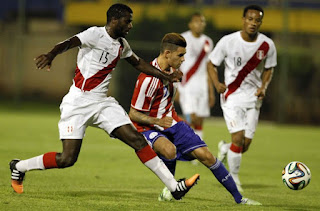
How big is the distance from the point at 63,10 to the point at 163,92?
2217cm

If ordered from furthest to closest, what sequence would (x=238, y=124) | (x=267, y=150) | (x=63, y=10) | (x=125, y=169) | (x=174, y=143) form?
(x=63, y=10), (x=267, y=150), (x=125, y=169), (x=238, y=124), (x=174, y=143)

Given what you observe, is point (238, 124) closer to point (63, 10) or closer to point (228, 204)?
point (228, 204)

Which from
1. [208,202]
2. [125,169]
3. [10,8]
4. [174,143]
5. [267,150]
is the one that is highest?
[174,143]

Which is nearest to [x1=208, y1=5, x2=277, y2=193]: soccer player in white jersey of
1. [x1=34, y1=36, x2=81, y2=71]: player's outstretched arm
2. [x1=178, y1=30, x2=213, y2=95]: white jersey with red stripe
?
[x1=34, y1=36, x2=81, y2=71]: player's outstretched arm

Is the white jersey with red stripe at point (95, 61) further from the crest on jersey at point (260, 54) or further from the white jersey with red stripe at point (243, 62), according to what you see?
the crest on jersey at point (260, 54)

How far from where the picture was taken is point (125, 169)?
443 inches

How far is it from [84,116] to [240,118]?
8.34ft

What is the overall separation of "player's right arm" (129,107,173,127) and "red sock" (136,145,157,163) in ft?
0.92

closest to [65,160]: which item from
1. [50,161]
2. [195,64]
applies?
[50,161]

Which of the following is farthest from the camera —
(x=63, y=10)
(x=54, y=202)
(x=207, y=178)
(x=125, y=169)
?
(x=63, y=10)

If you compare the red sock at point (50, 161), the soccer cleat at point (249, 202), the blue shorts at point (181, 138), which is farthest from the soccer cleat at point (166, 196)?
the red sock at point (50, 161)

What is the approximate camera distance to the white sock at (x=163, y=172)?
761 centimetres

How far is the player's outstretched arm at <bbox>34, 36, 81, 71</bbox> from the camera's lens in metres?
7.14

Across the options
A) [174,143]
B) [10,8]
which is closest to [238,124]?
[174,143]
